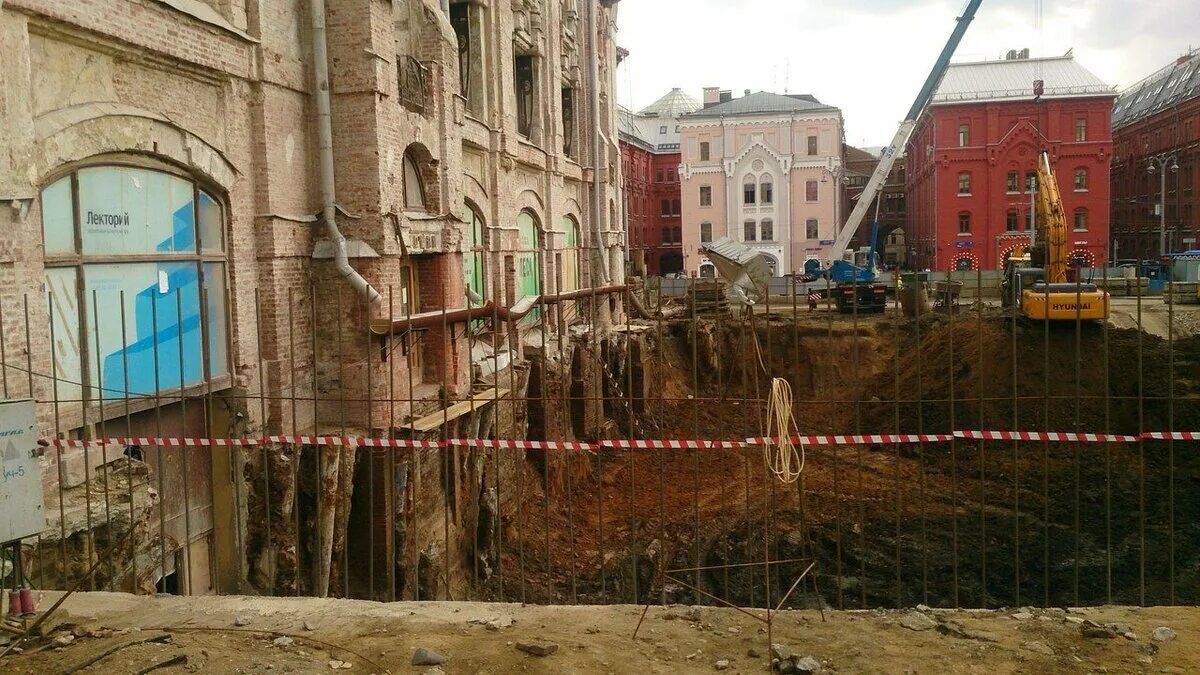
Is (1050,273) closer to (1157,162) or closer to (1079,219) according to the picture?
(1079,219)

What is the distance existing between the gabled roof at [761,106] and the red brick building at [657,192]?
5.38 meters

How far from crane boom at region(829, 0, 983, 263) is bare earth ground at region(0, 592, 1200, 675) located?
2762 centimetres

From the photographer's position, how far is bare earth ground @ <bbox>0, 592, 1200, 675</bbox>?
16.9 ft

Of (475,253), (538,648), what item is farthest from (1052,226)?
(538,648)

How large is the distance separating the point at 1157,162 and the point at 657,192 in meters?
28.4

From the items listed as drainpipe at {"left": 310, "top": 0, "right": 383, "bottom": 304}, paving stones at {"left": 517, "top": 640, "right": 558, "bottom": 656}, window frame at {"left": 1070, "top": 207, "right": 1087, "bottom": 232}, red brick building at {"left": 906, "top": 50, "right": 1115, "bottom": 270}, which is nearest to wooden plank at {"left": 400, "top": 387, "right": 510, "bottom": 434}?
drainpipe at {"left": 310, "top": 0, "right": 383, "bottom": 304}

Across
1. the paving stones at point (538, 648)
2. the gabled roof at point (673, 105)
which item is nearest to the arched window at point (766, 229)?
the gabled roof at point (673, 105)

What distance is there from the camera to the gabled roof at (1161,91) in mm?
51406

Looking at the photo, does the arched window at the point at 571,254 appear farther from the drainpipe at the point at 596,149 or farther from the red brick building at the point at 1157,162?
the red brick building at the point at 1157,162

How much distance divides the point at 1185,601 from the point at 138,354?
530 inches

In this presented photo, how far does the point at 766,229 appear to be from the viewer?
52812 mm

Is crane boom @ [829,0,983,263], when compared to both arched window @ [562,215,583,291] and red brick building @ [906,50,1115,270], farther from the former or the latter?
red brick building @ [906,50,1115,270]

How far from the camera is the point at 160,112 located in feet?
30.2

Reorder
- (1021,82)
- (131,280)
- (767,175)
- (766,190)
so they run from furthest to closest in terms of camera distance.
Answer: (766,190) → (767,175) → (1021,82) → (131,280)
